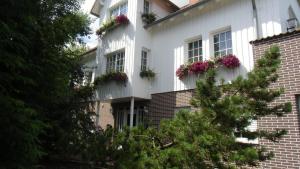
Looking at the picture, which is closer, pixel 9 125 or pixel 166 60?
pixel 9 125

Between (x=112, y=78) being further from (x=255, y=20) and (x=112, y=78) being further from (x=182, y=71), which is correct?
(x=255, y=20)

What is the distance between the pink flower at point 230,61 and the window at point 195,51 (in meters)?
1.55

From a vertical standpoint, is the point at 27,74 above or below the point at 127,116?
above

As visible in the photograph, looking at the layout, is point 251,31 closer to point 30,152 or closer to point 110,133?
point 110,133

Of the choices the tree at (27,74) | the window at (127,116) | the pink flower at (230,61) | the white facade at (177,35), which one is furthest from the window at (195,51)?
the tree at (27,74)

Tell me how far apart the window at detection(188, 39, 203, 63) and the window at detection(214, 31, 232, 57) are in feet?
2.61

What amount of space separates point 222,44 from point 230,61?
122 centimetres

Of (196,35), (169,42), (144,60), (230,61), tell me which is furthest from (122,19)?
(230,61)

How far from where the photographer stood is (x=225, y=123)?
13.7 ft

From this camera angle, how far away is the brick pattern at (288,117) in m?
6.91

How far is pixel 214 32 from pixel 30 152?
8069 mm

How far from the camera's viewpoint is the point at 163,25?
40.4 feet

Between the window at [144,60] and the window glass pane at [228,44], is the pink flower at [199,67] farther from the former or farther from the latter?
the window at [144,60]

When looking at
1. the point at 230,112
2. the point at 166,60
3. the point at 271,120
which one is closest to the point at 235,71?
the point at 271,120
